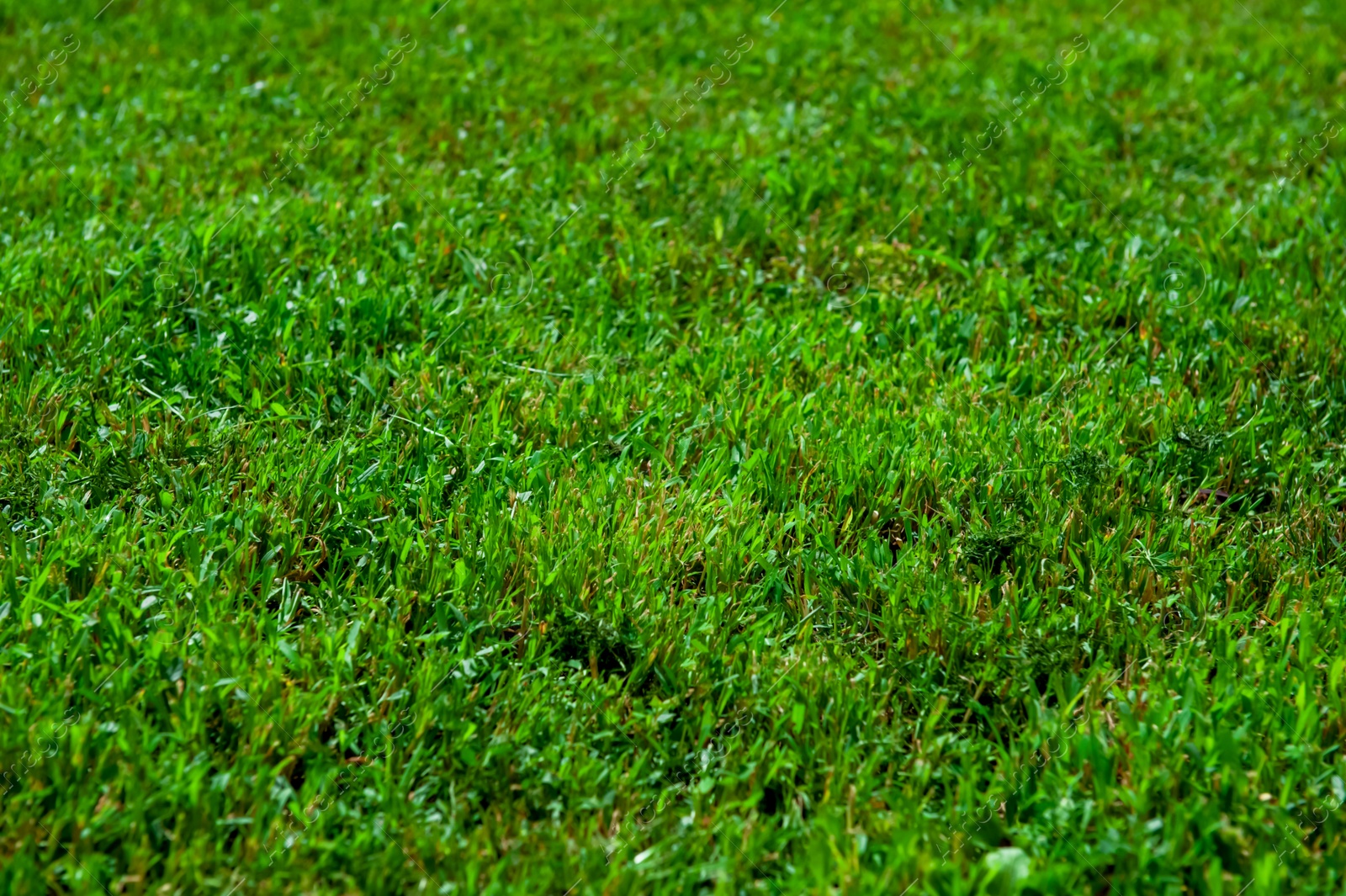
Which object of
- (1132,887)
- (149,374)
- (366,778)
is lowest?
(1132,887)

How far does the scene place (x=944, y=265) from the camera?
4637mm

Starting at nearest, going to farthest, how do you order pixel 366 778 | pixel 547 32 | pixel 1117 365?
pixel 366 778, pixel 1117 365, pixel 547 32

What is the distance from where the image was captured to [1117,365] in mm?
3967

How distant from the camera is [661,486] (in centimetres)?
325

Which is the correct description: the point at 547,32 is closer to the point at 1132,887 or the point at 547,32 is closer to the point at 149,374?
the point at 149,374

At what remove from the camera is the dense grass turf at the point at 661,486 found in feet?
7.61

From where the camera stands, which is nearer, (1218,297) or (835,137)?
(1218,297)

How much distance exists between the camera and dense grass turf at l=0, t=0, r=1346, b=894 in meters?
2.32

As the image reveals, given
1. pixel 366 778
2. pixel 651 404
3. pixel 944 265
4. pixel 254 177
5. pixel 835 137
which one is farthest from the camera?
pixel 835 137

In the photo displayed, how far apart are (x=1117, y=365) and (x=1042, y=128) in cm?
211

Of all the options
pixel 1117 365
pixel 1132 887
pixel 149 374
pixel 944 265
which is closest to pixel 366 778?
pixel 1132 887

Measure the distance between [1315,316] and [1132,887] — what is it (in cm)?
272

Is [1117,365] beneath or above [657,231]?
beneath

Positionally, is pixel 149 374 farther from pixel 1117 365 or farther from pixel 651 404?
pixel 1117 365
